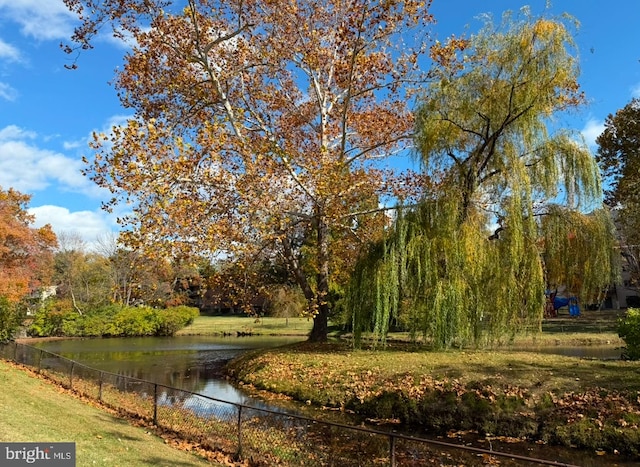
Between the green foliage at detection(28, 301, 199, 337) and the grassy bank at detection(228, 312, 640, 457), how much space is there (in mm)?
31391

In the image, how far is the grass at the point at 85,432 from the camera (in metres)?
6.84

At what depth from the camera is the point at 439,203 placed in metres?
16.0

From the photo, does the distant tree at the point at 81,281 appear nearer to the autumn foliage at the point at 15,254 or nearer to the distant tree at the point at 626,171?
the autumn foliage at the point at 15,254

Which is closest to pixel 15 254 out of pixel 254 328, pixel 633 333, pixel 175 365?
pixel 175 365

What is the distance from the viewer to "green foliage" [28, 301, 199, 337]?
143ft

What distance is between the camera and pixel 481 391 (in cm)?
1080

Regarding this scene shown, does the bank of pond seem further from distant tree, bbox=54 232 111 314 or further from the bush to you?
distant tree, bbox=54 232 111 314

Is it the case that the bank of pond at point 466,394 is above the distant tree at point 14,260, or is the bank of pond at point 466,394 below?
below

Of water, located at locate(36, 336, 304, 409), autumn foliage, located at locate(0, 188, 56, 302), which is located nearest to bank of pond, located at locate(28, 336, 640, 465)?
water, located at locate(36, 336, 304, 409)

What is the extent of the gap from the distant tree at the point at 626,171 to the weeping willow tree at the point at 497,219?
48.0 feet

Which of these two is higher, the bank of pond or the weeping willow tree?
the weeping willow tree

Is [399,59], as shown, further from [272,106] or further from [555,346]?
[555,346]

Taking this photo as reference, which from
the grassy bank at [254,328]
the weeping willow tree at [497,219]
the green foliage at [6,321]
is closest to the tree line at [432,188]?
the weeping willow tree at [497,219]

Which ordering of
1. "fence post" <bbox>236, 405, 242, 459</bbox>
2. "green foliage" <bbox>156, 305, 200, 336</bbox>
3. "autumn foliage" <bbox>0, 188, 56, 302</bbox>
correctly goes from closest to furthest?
"fence post" <bbox>236, 405, 242, 459</bbox> < "autumn foliage" <bbox>0, 188, 56, 302</bbox> < "green foliage" <bbox>156, 305, 200, 336</bbox>
